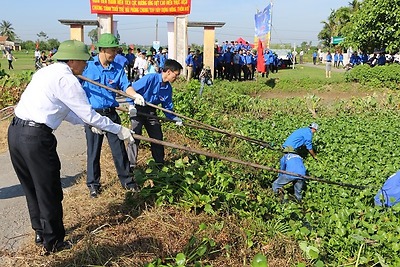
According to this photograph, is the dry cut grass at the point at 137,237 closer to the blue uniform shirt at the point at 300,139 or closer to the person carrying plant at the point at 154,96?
the person carrying plant at the point at 154,96

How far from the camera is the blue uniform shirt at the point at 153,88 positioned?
5395mm

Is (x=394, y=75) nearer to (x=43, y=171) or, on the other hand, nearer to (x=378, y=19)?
(x=378, y=19)

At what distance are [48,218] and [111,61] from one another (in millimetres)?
1986

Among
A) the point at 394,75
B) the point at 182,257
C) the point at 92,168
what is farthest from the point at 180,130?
the point at 394,75

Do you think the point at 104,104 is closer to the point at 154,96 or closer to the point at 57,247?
the point at 154,96

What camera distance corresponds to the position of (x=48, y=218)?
3326 mm

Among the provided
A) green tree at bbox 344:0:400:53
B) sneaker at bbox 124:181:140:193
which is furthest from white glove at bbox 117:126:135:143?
green tree at bbox 344:0:400:53

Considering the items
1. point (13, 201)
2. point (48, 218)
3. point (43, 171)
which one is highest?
point (43, 171)

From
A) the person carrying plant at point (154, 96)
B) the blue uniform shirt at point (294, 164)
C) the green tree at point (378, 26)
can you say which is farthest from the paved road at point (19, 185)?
the green tree at point (378, 26)

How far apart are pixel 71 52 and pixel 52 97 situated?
16.4 inches

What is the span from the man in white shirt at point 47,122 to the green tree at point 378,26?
638 inches

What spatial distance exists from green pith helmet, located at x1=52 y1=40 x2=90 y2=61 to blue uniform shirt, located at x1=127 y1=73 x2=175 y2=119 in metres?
2.10

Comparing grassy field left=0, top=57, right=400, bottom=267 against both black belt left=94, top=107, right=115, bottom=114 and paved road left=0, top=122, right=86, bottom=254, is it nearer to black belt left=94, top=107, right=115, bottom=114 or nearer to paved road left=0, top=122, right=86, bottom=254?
paved road left=0, top=122, right=86, bottom=254

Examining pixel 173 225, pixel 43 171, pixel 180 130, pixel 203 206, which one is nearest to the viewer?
pixel 43 171
